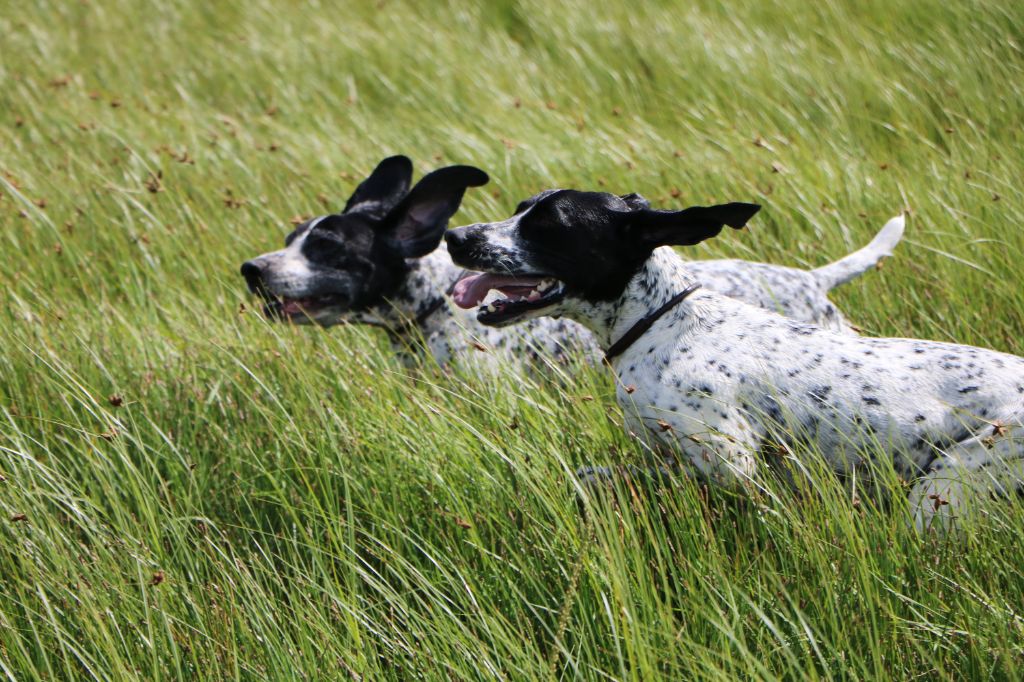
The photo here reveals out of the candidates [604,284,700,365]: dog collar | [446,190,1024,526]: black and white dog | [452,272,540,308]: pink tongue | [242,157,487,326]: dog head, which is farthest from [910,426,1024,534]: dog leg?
[242,157,487,326]: dog head

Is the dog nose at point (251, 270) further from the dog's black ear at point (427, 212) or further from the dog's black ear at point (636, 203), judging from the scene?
the dog's black ear at point (636, 203)

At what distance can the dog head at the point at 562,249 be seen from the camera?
355 cm

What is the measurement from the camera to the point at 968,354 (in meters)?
3.38

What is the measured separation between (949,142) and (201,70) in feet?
17.7

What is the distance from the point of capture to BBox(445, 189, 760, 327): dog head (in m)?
3.55

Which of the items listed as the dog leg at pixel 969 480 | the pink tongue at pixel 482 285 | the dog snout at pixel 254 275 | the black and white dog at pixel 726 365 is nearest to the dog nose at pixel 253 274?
the dog snout at pixel 254 275

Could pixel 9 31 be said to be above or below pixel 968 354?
above

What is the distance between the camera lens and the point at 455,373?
4.41 metres

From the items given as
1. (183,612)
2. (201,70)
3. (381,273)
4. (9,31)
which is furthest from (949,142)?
(9,31)

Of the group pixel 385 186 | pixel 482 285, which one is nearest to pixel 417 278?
pixel 385 186

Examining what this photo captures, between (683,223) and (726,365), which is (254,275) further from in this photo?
(726,365)

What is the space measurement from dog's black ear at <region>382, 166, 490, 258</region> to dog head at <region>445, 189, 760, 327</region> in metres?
1.06

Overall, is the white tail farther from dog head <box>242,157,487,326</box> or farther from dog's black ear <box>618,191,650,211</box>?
dog head <box>242,157,487,326</box>

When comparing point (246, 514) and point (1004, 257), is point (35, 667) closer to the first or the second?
point (246, 514)
